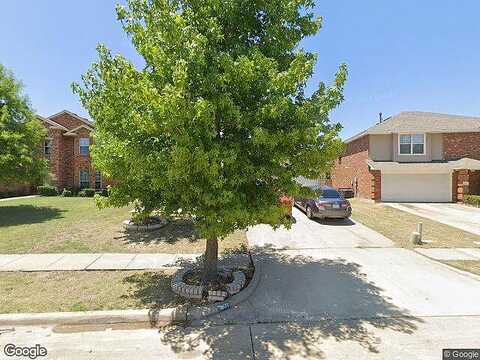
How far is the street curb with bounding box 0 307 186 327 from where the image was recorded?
16.2 ft

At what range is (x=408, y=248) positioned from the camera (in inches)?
372

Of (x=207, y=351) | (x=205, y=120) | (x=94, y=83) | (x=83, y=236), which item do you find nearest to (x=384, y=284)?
(x=207, y=351)

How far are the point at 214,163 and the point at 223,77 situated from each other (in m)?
1.40

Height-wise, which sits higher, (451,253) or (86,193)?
(86,193)

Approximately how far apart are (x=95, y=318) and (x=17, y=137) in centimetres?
1519

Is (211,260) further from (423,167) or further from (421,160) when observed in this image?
(421,160)

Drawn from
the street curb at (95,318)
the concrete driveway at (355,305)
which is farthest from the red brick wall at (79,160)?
the street curb at (95,318)

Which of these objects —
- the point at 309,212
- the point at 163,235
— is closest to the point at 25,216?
the point at 163,235

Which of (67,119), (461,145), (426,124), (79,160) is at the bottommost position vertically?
(79,160)

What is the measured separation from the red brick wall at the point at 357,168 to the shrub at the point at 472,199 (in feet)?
21.2

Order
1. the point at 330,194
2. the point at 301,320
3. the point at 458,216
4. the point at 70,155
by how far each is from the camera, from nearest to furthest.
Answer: the point at 301,320 < the point at 330,194 < the point at 458,216 < the point at 70,155

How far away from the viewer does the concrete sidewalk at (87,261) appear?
748cm

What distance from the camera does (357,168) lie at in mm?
26672

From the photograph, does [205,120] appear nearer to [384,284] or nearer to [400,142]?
[384,284]
